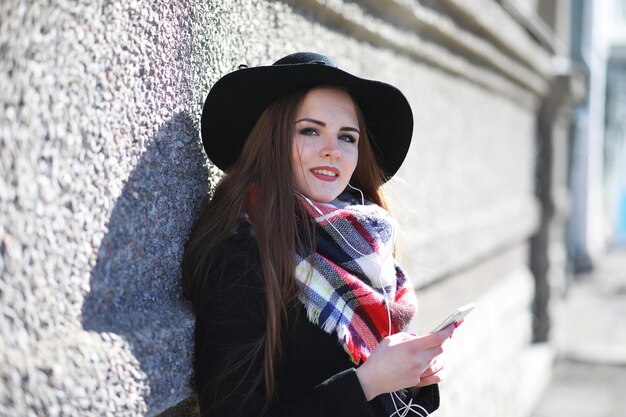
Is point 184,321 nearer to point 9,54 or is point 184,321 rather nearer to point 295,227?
point 295,227

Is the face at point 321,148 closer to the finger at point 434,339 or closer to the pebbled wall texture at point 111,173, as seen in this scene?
the pebbled wall texture at point 111,173

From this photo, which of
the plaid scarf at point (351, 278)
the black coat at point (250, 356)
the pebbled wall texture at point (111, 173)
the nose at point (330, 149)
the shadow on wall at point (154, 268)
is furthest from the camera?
the nose at point (330, 149)

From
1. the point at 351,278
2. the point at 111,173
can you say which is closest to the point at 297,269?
the point at 351,278

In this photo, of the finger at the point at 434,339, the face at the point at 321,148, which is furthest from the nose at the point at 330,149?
the finger at the point at 434,339

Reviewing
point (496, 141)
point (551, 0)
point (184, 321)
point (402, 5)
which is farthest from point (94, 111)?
point (551, 0)

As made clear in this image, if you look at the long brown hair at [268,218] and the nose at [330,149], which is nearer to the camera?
the long brown hair at [268,218]

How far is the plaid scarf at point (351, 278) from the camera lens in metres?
1.68

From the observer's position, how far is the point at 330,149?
5.89ft

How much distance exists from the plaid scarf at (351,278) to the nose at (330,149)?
107 mm

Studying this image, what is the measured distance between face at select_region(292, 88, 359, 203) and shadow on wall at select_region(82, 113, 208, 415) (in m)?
0.23

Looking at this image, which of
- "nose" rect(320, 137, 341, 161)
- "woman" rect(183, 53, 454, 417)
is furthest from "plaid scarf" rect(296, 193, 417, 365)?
"nose" rect(320, 137, 341, 161)

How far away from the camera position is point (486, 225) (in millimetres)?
4516

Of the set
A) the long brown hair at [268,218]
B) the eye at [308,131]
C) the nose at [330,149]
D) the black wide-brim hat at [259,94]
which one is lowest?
the long brown hair at [268,218]

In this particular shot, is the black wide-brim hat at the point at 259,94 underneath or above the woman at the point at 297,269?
above
